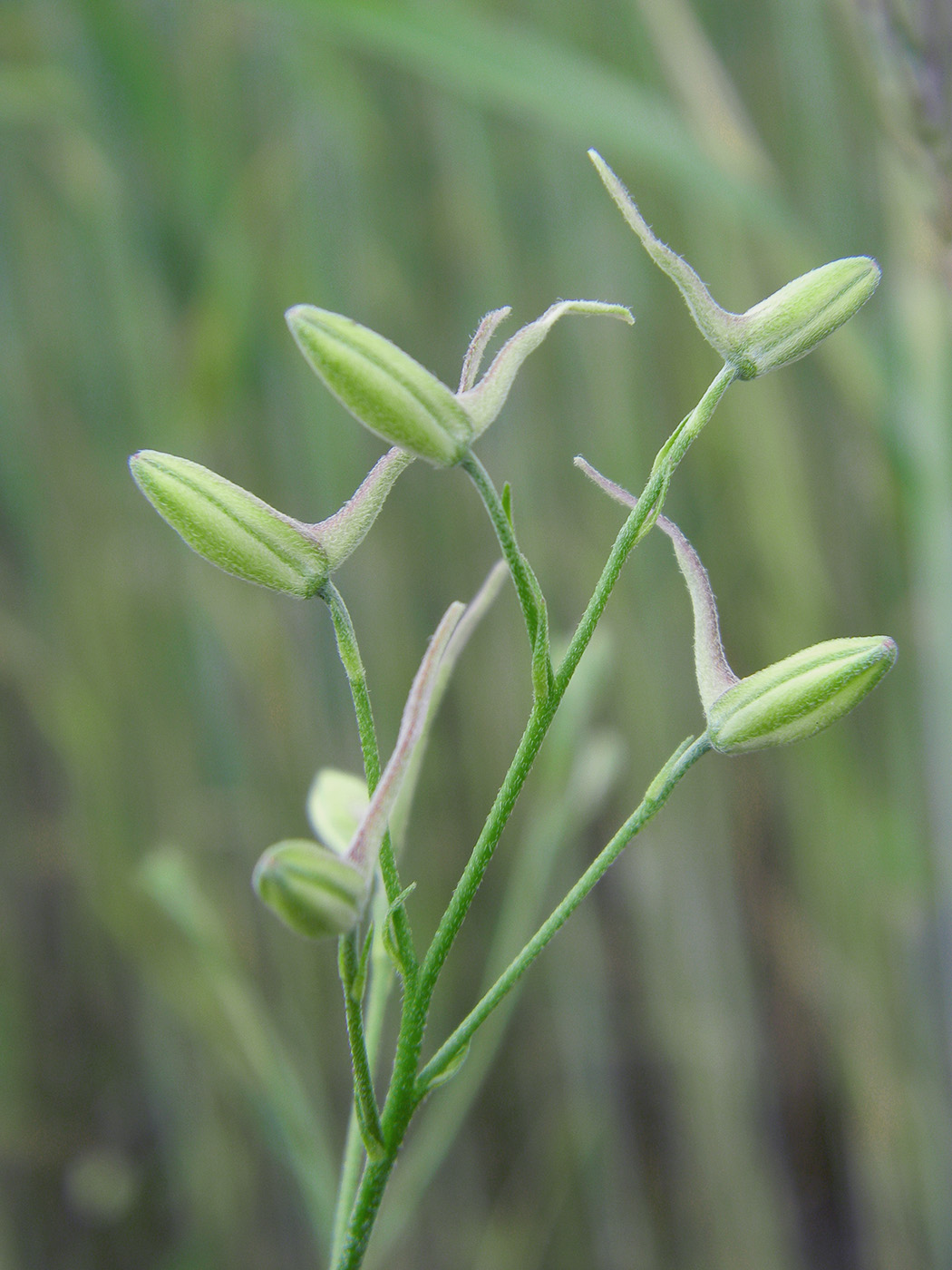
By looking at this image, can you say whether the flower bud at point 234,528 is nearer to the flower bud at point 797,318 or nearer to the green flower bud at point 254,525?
the green flower bud at point 254,525

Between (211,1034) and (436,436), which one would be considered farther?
(211,1034)

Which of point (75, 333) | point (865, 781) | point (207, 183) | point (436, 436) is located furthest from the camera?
point (865, 781)

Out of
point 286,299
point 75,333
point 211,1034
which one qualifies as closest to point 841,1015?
point 211,1034

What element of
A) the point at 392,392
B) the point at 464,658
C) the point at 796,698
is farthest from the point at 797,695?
the point at 464,658

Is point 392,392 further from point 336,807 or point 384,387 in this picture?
point 336,807

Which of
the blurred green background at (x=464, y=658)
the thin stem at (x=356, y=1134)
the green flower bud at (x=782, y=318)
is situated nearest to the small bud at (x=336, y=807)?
the thin stem at (x=356, y=1134)

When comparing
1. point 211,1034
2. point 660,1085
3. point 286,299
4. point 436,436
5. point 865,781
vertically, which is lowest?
point 660,1085

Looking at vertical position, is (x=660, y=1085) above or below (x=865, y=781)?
below

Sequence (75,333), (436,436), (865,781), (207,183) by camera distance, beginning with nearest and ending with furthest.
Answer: (436,436), (207,183), (75,333), (865,781)

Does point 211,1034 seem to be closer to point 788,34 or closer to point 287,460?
point 287,460
